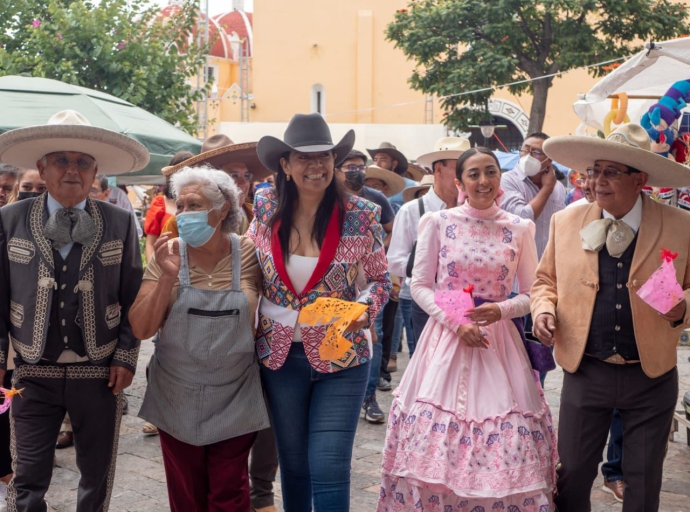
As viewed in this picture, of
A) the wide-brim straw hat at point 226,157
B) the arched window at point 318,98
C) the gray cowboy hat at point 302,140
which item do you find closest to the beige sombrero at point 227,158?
the wide-brim straw hat at point 226,157

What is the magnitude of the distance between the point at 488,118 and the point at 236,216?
22.2 meters

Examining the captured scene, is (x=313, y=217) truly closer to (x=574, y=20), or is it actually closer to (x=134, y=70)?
(x=134, y=70)

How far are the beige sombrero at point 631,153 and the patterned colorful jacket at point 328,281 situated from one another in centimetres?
101

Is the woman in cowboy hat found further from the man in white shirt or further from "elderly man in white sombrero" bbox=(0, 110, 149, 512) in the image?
the man in white shirt

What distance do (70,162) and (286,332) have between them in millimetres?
1293

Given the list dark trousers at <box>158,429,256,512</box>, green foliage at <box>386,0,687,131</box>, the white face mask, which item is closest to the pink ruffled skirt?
dark trousers at <box>158,429,256,512</box>

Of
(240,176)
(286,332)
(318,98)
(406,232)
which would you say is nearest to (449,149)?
(406,232)

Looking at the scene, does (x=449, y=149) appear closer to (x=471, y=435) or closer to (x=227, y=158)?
(x=227, y=158)

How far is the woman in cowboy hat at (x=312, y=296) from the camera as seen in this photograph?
167 inches

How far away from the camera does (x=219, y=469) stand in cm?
431

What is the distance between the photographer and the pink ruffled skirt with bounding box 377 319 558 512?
15.1 ft

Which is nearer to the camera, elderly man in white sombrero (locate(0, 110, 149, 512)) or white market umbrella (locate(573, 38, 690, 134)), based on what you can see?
elderly man in white sombrero (locate(0, 110, 149, 512))

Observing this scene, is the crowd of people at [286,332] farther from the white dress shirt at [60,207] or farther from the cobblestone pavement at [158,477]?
the cobblestone pavement at [158,477]

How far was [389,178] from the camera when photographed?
9.49 m
